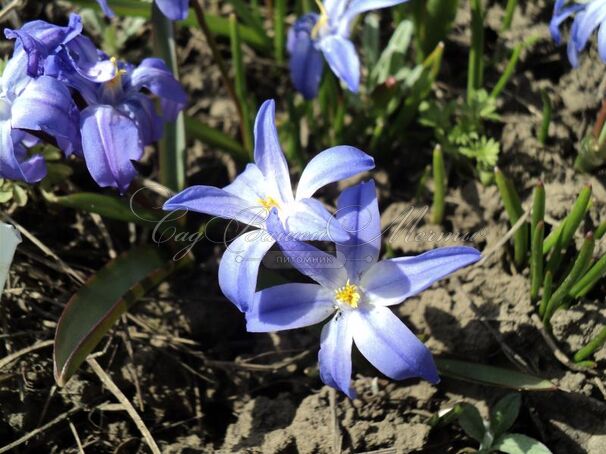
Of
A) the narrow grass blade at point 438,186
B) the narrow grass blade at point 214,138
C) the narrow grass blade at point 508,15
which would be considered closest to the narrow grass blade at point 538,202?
the narrow grass blade at point 438,186

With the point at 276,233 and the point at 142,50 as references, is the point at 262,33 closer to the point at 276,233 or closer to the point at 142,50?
the point at 142,50

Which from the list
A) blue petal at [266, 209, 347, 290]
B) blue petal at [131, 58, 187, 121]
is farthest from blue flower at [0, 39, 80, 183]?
blue petal at [266, 209, 347, 290]

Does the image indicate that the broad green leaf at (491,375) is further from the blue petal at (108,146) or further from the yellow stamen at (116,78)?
the yellow stamen at (116,78)

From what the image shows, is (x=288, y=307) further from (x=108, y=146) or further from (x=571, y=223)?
(x=571, y=223)

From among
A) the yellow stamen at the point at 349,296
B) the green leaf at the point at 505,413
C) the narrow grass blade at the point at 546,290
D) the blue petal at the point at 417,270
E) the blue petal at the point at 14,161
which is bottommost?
the green leaf at the point at 505,413

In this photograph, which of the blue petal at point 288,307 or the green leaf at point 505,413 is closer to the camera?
the blue petal at point 288,307
